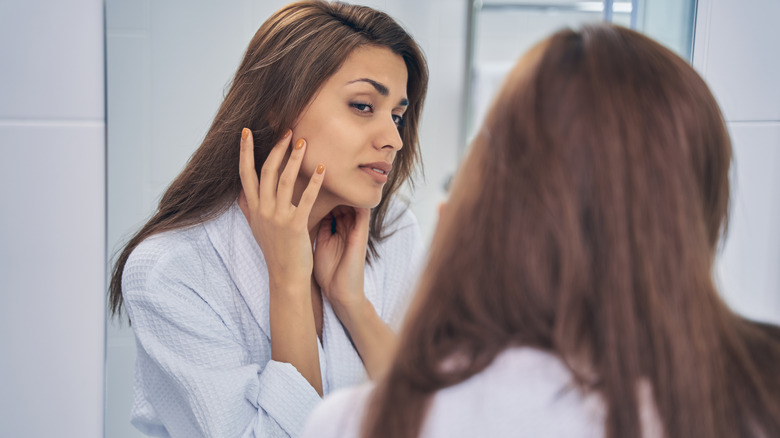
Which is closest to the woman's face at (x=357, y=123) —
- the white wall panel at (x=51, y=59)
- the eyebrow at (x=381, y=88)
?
the eyebrow at (x=381, y=88)

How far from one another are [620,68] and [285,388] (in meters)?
0.45

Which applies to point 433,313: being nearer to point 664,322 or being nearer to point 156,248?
point 664,322

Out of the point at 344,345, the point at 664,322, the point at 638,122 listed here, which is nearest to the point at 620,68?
the point at 638,122

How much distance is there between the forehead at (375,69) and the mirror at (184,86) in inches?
1.3

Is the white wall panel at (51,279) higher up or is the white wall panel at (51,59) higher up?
the white wall panel at (51,59)

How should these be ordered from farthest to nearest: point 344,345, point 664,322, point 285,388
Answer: point 344,345 → point 285,388 → point 664,322

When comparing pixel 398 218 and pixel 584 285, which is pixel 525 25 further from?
pixel 584 285

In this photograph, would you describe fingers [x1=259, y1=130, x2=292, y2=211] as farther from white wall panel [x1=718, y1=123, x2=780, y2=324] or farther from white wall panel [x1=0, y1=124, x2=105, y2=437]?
white wall panel [x1=718, y1=123, x2=780, y2=324]

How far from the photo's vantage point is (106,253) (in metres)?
0.69

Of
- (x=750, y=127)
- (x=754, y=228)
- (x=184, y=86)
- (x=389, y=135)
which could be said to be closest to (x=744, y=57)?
(x=750, y=127)

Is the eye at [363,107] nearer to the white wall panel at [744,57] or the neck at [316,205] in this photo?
the neck at [316,205]

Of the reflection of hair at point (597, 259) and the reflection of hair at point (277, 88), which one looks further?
the reflection of hair at point (277, 88)

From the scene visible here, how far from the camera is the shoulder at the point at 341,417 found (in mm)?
376

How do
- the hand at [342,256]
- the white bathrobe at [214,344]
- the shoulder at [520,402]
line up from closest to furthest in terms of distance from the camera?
the shoulder at [520,402] → the white bathrobe at [214,344] → the hand at [342,256]
